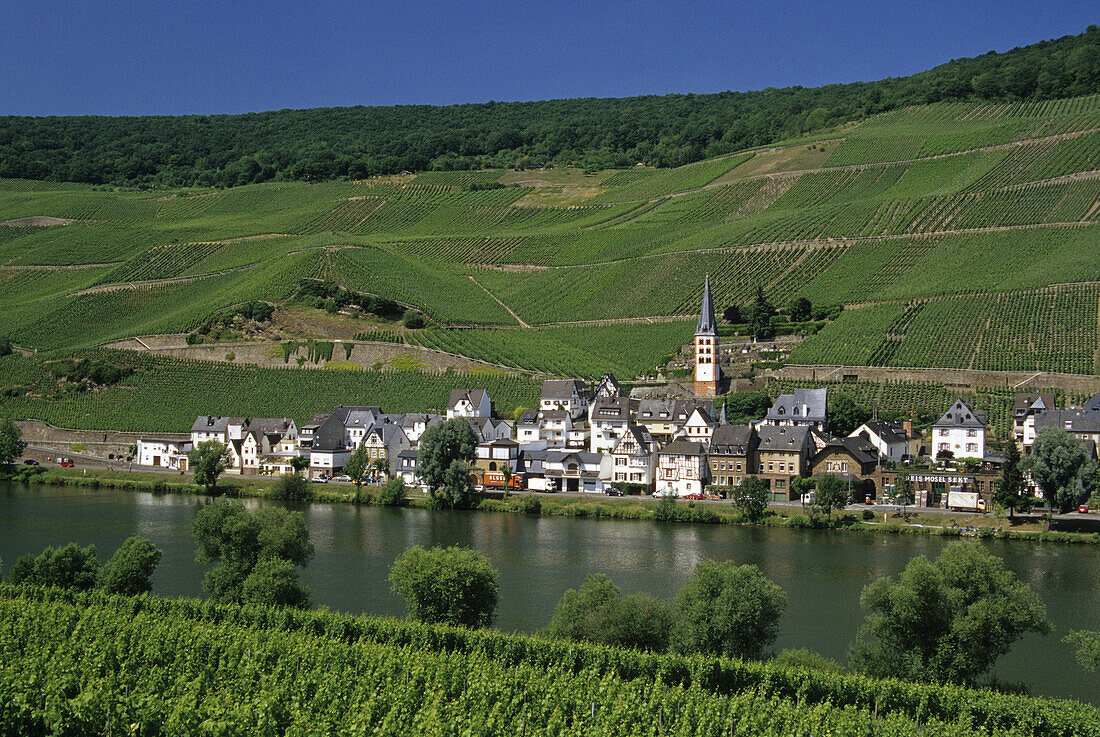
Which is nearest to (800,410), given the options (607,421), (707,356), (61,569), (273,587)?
(607,421)

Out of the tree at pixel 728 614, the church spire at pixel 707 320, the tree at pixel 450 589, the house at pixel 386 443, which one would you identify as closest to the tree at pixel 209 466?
the house at pixel 386 443

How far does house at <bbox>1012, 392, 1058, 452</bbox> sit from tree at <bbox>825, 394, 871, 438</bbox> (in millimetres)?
8249

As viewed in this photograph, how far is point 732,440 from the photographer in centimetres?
6138

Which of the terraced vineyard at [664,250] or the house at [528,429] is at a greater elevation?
the terraced vineyard at [664,250]

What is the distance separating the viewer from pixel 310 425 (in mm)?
74000

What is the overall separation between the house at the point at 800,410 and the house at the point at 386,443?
2252 centimetres

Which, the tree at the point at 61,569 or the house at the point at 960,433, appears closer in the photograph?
the tree at the point at 61,569

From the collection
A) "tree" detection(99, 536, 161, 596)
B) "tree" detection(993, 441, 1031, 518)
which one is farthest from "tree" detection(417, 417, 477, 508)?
"tree" detection(993, 441, 1031, 518)

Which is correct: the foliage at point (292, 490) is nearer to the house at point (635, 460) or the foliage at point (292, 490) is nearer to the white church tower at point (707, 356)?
the house at point (635, 460)

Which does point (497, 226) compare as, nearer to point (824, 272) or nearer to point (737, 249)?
point (737, 249)

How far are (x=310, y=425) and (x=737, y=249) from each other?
4805 cm

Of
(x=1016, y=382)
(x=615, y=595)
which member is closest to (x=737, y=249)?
(x=1016, y=382)

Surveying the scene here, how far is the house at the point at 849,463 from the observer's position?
193 ft

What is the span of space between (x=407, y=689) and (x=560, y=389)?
167ft
